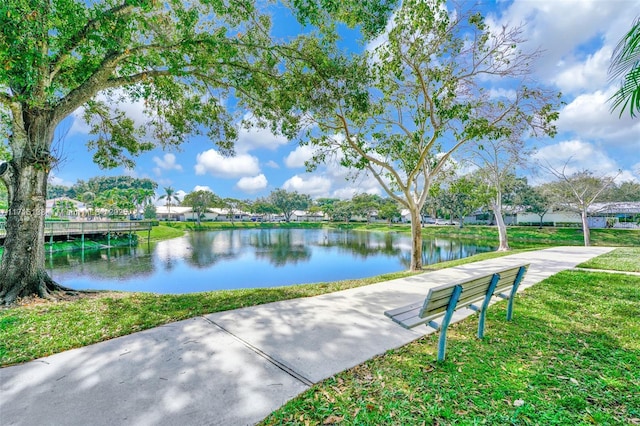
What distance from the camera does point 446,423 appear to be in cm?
199

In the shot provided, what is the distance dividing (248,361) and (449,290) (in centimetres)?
211

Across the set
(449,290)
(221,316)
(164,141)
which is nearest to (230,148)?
(164,141)

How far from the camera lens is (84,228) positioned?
2344 centimetres

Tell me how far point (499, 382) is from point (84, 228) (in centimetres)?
2981

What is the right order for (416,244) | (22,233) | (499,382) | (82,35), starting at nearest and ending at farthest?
(499,382), (82,35), (22,233), (416,244)

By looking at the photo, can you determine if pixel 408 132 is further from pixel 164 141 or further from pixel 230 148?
pixel 164 141

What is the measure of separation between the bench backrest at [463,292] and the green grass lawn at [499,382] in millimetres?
559

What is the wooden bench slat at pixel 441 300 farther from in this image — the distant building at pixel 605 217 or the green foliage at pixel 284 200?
the green foliage at pixel 284 200

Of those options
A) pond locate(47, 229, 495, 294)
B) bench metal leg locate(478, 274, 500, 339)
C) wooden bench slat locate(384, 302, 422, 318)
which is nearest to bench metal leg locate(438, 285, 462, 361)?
wooden bench slat locate(384, 302, 422, 318)

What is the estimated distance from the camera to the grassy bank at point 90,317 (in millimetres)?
3191

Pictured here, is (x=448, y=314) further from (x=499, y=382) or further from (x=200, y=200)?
(x=200, y=200)

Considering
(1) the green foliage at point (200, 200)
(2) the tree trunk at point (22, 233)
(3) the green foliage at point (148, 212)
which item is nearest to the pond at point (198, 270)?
(2) the tree trunk at point (22, 233)

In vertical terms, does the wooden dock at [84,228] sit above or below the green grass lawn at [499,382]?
above

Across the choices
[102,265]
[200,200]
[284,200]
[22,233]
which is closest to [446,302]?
[22,233]
